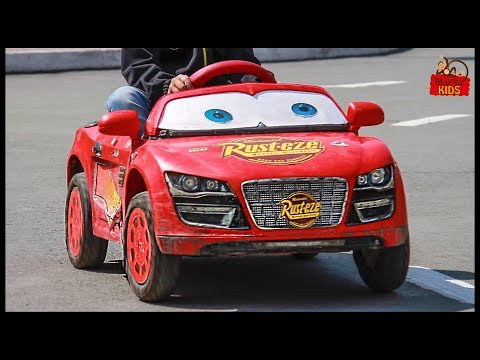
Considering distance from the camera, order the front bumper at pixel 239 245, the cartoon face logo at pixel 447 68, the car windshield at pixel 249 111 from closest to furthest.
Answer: the front bumper at pixel 239 245
the car windshield at pixel 249 111
the cartoon face logo at pixel 447 68

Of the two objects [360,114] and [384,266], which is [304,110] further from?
[384,266]

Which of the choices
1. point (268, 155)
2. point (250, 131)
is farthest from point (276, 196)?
point (250, 131)

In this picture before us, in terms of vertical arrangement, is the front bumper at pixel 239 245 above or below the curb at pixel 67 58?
above

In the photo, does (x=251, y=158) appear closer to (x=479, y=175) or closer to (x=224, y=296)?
(x=224, y=296)

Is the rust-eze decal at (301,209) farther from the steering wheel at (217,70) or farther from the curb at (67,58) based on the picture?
the curb at (67,58)

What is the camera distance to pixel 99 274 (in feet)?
28.4

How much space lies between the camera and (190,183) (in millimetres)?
7219

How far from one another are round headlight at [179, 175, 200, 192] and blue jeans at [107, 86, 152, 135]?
63.8 inches

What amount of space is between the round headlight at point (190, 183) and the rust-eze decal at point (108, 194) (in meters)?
1.06

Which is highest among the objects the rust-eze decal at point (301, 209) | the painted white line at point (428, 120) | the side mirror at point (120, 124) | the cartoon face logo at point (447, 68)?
the side mirror at point (120, 124)

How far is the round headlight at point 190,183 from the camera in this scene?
23.7ft

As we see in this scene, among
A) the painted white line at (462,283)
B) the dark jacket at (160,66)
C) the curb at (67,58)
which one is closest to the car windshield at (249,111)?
the dark jacket at (160,66)

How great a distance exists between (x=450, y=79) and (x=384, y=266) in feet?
54.5
